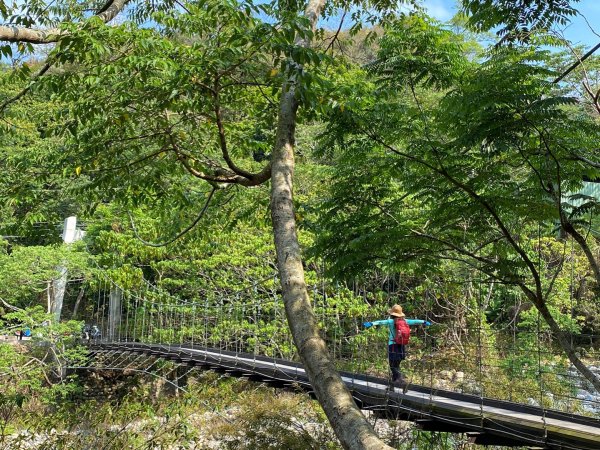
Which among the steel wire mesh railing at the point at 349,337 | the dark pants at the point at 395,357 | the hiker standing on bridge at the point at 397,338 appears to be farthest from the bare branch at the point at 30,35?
the steel wire mesh railing at the point at 349,337

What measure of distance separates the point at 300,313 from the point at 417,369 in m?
4.67

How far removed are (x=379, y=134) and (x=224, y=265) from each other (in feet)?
19.7

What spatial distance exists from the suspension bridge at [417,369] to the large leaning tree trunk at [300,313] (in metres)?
1.61

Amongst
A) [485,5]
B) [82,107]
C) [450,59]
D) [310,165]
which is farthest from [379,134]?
[310,165]

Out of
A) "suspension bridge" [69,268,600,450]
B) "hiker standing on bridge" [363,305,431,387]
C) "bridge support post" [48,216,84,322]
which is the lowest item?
Answer: "suspension bridge" [69,268,600,450]

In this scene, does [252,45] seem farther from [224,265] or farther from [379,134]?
[224,265]

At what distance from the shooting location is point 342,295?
7.69 metres

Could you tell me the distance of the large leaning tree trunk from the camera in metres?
1.22

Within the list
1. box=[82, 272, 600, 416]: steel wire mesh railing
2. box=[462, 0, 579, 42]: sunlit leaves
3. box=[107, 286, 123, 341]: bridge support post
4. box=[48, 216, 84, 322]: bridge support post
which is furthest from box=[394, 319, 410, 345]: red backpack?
box=[107, 286, 123, 341]: bridge support post

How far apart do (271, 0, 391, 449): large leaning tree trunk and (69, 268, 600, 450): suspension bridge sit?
1.61m

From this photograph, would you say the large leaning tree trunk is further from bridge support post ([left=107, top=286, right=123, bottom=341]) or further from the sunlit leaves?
bridge support post ([left=107, top=286, right=123, bottom=341])

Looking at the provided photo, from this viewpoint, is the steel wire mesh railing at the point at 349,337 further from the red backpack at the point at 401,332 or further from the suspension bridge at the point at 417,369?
the red backpack at the point at 401,332

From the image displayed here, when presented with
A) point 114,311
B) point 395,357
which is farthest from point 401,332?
point 114,311

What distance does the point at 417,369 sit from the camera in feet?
19.1
